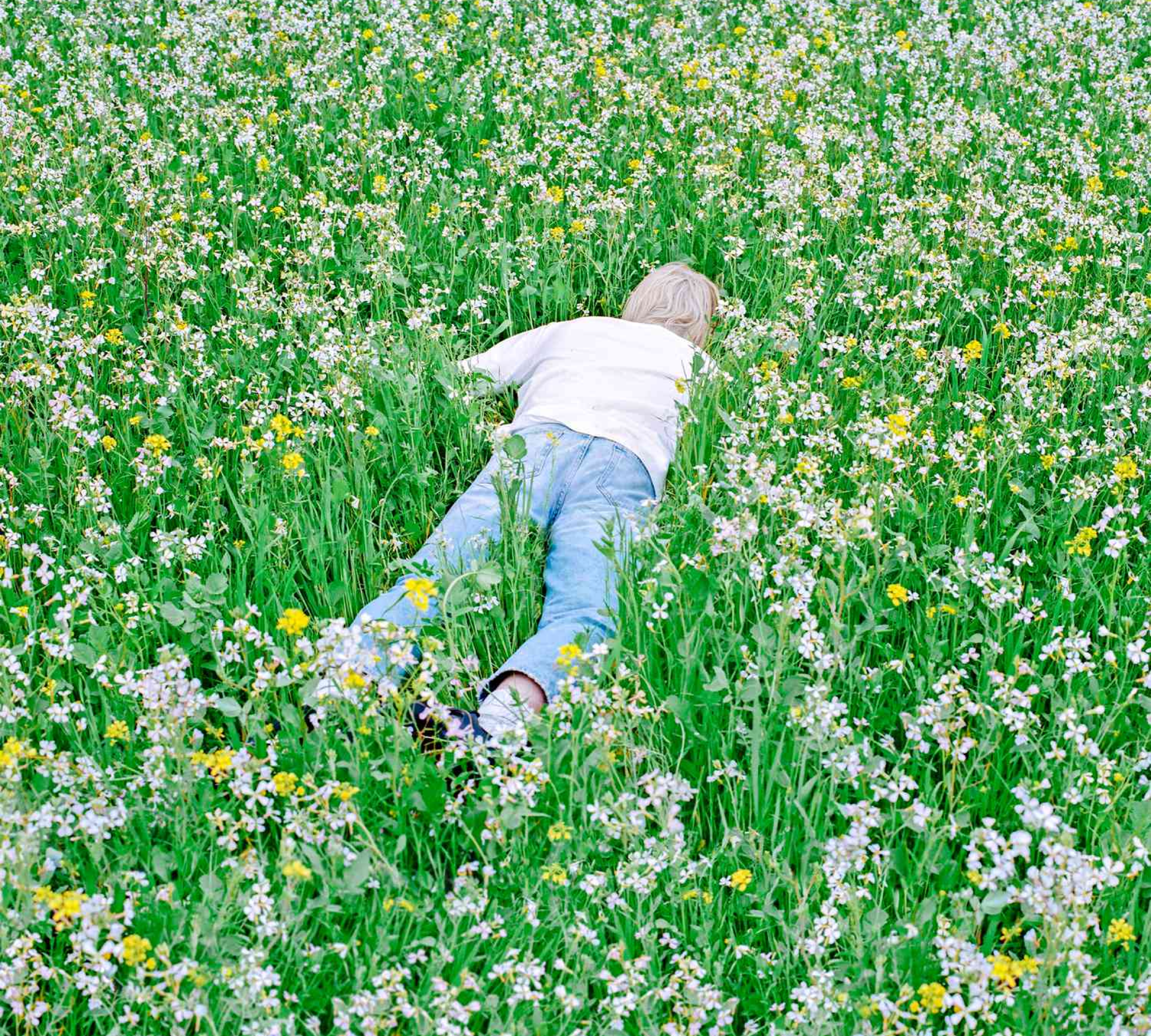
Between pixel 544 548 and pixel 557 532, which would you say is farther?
pixel 544 548

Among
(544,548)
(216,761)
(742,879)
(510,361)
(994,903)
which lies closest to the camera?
(994,903)

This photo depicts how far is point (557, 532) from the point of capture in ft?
13.4

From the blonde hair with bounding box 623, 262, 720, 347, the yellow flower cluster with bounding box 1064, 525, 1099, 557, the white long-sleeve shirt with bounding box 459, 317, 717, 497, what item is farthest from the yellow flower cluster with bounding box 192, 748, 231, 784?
the blonde hair with bounding box 623, 262, 720, 347

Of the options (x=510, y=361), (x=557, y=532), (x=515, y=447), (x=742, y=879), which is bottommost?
(x=742, y=879)

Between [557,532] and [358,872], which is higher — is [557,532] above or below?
above

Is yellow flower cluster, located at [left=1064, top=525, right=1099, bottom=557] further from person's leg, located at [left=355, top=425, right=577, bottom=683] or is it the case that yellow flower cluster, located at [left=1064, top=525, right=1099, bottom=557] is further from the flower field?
person's leg, located at [left=355, top=425, right=577, bottom=683]

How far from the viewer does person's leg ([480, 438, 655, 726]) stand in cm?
343

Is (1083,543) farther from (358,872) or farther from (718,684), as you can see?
(358,872)

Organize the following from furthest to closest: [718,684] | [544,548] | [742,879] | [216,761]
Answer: [544,548], [718,684], [742,879], [216,761]

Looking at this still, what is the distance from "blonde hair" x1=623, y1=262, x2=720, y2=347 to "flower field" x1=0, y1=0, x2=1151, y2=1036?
0.44 feet

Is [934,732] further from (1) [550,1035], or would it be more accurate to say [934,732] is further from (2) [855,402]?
(2) [855,402]

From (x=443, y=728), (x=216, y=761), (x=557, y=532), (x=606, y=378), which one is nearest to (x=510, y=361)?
(x=606, y=378)

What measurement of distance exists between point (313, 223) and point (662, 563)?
9.31 feet

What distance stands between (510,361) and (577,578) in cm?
139
